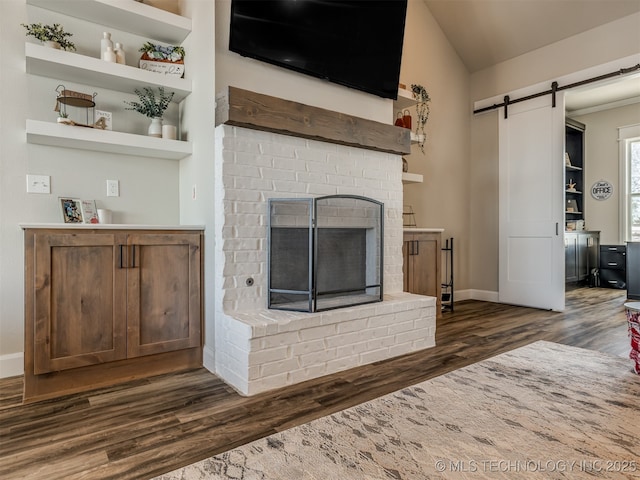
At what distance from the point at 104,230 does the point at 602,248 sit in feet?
23.8

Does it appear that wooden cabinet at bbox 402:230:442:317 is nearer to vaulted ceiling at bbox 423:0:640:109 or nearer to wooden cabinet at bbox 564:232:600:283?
vaulted ceiling at bbox 423:0:640:109

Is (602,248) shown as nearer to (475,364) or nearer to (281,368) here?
(475,364)

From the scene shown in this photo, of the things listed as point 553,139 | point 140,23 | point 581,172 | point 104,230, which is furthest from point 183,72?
point 581,172

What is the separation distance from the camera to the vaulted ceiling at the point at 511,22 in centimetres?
390

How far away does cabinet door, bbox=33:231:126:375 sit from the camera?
6.61ft

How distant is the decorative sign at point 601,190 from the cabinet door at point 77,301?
24.6 feet

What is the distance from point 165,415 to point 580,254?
21.8 ft

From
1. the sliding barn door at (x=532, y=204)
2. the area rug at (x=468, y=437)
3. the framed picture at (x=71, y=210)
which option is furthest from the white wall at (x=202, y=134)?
the sliding barn door at (x=532, y=204)

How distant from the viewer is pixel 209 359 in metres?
2.47

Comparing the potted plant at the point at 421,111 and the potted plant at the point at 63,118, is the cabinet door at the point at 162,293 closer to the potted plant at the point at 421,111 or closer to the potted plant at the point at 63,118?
the potted plant at the point at 63,118

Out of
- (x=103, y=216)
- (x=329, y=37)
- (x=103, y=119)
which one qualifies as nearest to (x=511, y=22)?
(x=329, y=37)

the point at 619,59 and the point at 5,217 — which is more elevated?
the point at 619,59

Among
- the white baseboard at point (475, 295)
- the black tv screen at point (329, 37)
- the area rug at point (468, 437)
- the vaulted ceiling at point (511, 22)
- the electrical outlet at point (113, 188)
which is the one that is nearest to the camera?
the area rug at point (468, 437)

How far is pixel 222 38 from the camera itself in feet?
8.07
